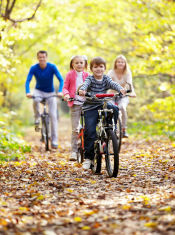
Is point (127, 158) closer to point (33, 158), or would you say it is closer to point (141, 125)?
point (33, 158)

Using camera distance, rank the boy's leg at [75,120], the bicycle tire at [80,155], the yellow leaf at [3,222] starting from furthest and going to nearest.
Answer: the boy's leg at [75,120], the bicycle tire at [80,155], the yellow leaf at [3,222]

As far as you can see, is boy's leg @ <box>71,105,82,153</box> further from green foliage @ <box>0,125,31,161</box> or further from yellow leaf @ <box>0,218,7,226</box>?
yellow leaf @ <box>0,218,7,226</box>

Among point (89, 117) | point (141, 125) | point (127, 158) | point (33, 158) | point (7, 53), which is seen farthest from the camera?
point (141, 125)

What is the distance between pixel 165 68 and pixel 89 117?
553 centimetres

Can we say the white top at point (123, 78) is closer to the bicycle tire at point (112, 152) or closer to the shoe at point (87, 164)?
the shoe at point (87, 164)

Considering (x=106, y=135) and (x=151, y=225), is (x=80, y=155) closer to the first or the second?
(x=106, y=135)

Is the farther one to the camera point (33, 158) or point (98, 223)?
point (33, 158)

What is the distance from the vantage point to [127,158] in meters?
7.79

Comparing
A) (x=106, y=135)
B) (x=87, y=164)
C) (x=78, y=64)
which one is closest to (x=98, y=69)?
(x=106, y=135)

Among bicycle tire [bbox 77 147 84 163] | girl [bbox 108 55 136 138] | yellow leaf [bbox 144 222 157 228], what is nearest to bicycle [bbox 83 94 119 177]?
bicycle tire [bbox 77 147 84 163]

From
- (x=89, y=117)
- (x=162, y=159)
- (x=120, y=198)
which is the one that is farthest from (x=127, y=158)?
(x=120, y=198)

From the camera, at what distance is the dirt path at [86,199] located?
3.49m

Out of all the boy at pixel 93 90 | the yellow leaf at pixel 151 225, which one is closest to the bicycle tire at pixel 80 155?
the boy at pixel 93 90

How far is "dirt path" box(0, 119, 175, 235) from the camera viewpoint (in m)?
3.49
